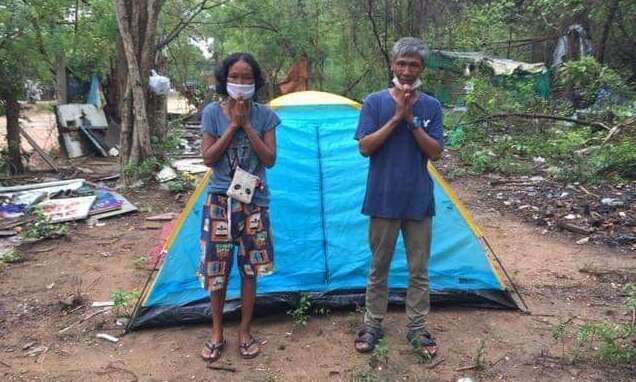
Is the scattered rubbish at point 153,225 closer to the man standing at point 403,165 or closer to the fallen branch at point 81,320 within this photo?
the fallen branch at point 81,320

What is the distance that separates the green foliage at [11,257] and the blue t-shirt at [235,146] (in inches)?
123

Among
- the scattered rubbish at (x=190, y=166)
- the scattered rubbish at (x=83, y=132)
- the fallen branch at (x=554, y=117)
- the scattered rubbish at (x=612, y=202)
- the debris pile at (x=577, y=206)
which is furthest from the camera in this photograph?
the scattered rubbish at (x=83, y=132)

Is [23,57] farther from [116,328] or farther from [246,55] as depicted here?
[246,55]

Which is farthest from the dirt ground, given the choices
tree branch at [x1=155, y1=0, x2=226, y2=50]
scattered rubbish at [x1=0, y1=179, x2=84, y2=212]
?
tree branch at [x1=155, y1=0, x2=226, y2=50]

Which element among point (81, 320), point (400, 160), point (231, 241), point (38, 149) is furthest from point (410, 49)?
point (38, 149)

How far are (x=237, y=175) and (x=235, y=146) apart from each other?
17 cm

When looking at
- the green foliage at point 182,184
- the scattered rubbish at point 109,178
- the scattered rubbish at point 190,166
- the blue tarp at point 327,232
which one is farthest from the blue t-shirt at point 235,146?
the scattered rubbish at point 109,178

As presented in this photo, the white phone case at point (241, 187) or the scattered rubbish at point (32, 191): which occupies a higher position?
the white phone case at point (241, 187)

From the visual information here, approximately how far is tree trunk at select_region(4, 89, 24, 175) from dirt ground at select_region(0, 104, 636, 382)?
4.37 meters

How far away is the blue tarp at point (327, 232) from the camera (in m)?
3.77

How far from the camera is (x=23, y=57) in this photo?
831cm

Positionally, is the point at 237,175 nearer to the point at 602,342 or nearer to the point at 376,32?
the point at 602,342

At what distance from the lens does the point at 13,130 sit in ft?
28.5

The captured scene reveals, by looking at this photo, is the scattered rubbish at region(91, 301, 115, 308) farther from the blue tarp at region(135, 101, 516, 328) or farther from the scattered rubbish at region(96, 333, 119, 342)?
the blue tarp at region(135, 101, 516, 328)
